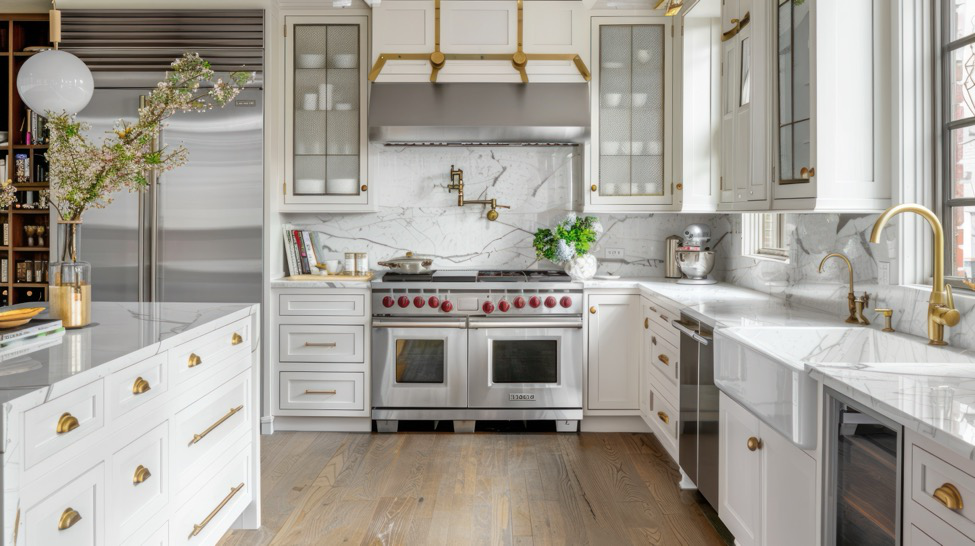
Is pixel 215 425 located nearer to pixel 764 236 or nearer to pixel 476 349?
pixel 476 349

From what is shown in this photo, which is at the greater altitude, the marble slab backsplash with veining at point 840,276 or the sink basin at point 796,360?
the marble slab backsplash with veining at point 840,276

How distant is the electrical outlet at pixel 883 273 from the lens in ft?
8.40

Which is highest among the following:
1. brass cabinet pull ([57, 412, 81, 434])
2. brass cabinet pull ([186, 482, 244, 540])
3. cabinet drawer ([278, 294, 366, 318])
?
cabinet drawer ([278, 294, 366, 318])

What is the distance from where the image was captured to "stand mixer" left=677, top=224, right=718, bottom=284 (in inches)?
165

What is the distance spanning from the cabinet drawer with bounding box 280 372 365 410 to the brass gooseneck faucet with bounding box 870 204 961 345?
3.05 m

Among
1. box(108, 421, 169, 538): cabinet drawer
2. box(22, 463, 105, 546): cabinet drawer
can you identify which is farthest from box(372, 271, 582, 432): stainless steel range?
box(22, 463, 105, 546): cabinet drawer

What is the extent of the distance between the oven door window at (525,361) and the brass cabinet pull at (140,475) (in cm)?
252

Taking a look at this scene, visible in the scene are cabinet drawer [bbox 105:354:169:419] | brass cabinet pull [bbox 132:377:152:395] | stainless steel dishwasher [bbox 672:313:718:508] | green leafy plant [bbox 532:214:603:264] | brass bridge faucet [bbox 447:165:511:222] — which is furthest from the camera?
brass bridge faucet [bbox 447:165:511:222]

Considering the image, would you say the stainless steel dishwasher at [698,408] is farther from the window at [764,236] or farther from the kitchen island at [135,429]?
the kitchen island at [135,429]

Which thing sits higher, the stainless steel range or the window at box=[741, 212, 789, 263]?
the window at box=[741, 212, 789, 263]

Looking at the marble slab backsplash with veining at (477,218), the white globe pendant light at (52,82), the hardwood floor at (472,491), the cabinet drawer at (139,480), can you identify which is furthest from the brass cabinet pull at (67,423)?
the marble slab backsplash with veining at (477,218)

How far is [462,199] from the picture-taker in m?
4.69

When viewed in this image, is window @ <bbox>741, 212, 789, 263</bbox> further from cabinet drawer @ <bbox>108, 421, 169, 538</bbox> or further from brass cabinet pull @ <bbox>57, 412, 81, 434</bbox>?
brass cabinet pull @ <bbox>57, 412, 81, 434</bbox>

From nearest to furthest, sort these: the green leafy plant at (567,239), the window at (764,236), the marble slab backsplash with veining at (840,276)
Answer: the marble slab backsplash with veining at (840,276)
the window at (764,236)
the green leafy plant at (567,239)
